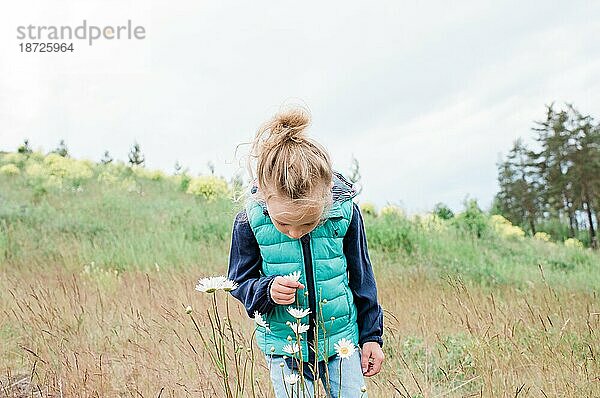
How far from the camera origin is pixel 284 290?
2.02 meters

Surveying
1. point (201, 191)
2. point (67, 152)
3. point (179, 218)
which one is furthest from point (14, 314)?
point (67, 152)

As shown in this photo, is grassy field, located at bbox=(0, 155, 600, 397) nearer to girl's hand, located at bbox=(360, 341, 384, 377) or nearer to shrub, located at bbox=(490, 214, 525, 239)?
girl's hand, located at bbox=(360, 341, 384, 377)

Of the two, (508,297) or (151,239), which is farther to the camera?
(151,239)

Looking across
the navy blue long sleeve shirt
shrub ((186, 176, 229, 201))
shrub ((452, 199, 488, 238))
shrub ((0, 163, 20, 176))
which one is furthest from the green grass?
the navy blue long sleeve shirt

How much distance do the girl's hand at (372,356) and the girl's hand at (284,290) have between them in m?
0.42

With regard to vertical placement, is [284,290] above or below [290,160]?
below

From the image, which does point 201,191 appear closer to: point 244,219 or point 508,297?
point 508,297

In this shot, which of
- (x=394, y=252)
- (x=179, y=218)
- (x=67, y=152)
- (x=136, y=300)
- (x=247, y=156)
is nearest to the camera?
(x=247, y=156)

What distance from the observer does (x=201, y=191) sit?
1143 cm

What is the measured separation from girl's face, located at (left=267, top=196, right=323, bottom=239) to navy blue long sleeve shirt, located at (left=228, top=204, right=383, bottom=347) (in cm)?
20

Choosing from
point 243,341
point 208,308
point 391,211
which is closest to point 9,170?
point 391,211

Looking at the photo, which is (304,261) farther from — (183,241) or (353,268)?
(183,241)

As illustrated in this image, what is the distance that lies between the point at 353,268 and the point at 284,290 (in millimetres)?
382

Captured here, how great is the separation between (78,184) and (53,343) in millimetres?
7400
